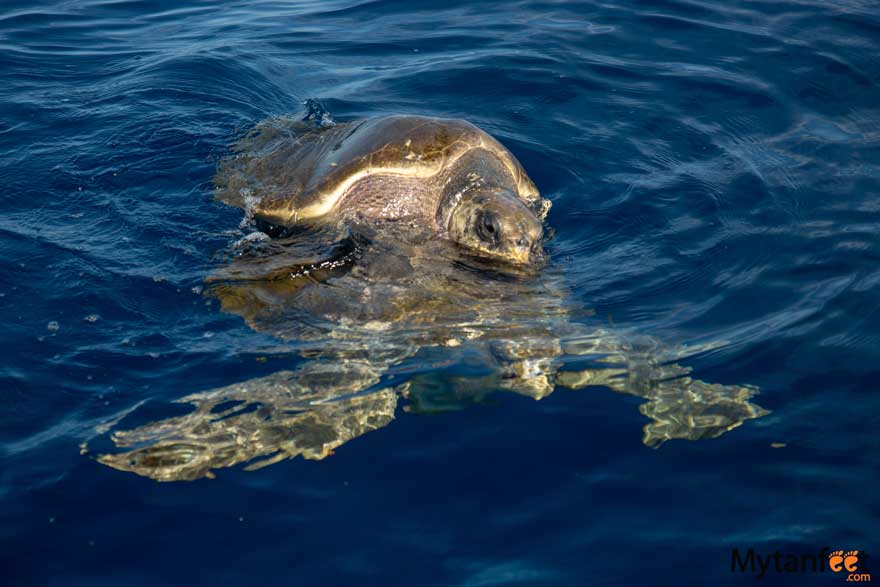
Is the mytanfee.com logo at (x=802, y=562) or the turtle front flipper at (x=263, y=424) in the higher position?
the turtle front flipper at (x=263, y=424)

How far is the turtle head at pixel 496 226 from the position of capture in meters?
5.65

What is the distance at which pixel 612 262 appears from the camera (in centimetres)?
596

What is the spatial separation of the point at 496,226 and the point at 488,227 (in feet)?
0.31

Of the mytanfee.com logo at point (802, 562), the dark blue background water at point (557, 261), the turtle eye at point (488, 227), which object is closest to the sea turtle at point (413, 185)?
the turtle eye at point (488, 227)

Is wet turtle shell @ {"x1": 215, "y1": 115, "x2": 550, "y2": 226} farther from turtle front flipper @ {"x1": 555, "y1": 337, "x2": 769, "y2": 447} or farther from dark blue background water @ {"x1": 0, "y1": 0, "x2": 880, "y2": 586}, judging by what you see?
turtle front flipper @ {"x1": 555, "y1": 337, "x2": 769, "y2": 447}

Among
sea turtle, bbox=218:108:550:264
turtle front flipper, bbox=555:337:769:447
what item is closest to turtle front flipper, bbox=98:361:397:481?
turtle front flipper, bbox=555:337:769:447

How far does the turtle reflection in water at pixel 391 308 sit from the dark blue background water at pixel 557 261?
0.49 feet

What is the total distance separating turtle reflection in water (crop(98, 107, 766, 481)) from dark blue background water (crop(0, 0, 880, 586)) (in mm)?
148

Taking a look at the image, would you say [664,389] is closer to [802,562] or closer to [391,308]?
[802,562]

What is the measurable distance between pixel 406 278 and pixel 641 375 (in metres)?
1.67

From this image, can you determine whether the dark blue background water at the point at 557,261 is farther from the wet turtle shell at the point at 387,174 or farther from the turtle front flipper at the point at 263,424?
the wet turtle shell at the point at 387,174

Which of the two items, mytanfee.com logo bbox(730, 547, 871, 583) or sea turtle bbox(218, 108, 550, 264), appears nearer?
mytanfee.com logo bbox(730, 547, 871, 583)

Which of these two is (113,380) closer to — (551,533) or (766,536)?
(551,533)

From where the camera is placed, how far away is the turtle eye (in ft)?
18.7
